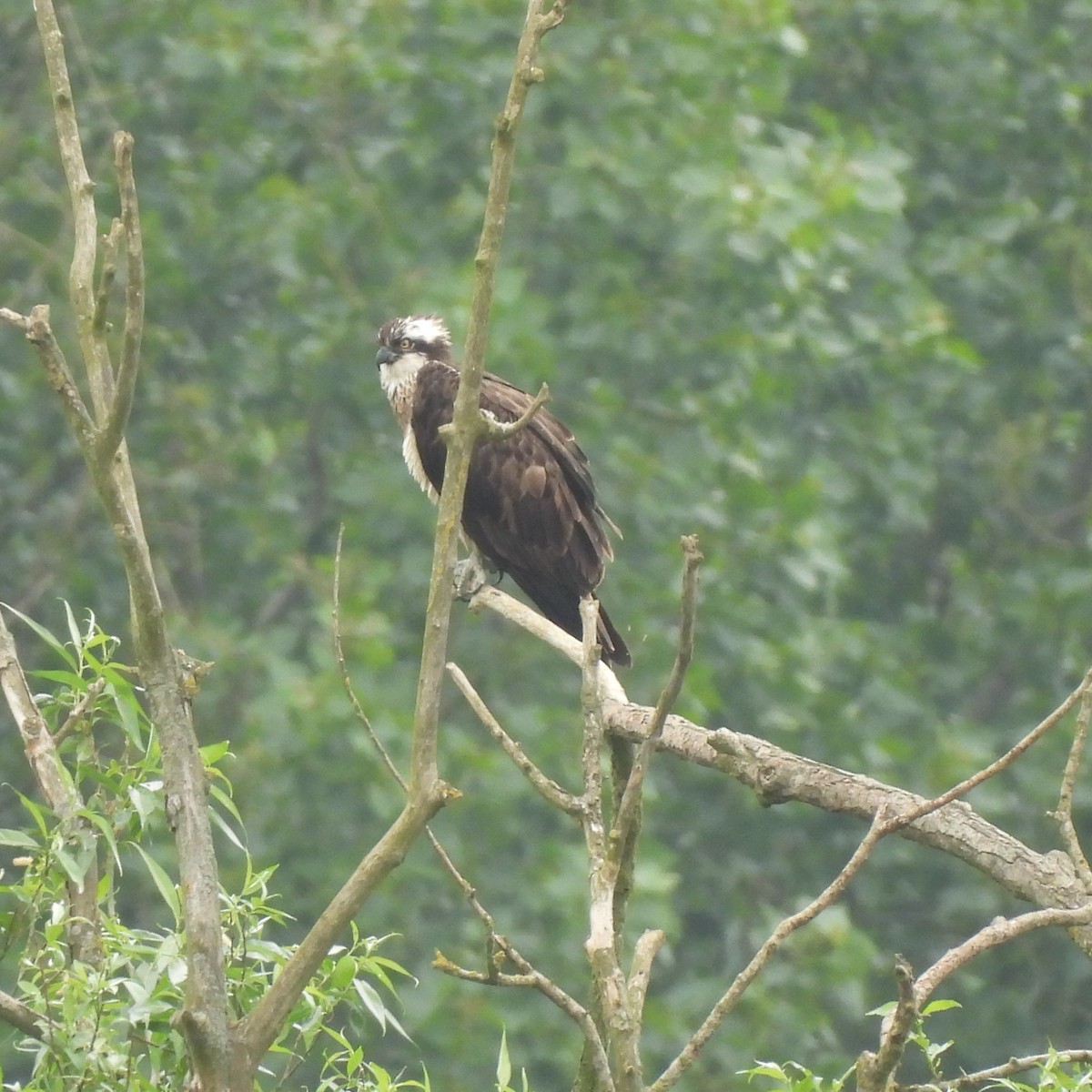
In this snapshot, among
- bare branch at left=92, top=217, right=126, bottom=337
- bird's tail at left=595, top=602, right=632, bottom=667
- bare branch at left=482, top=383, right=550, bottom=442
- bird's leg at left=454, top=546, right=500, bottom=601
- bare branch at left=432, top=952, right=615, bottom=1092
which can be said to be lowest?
A: bird's leg at left=454, top=546, right=500, bottom=601

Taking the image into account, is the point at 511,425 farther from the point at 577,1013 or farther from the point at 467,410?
the point at 577,1013

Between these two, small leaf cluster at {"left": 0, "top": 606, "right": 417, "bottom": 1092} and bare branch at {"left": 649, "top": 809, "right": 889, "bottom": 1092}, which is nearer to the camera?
bare branch at {"left": 649, "top": 809, "right": 889, "bottom": 1092}

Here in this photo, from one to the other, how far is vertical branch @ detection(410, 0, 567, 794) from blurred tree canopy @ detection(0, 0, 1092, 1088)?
7372mm

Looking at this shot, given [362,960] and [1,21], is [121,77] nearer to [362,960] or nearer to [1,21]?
[1,21]

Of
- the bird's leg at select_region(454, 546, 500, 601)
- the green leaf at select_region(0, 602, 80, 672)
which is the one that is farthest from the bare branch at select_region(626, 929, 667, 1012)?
the bird's leg at select_region(454, 546, 500, 601)

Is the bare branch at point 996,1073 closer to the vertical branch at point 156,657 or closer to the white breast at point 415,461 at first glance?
the vertical branch at point 156,657

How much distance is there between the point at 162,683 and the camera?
9.51 feet

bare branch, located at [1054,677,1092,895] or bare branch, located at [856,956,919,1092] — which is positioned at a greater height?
bare branch, located at [1054,677,1092,895]

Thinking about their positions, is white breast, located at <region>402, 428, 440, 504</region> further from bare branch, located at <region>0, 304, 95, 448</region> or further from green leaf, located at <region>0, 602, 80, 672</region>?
bare branch, located at <region>0, 304, 95, 448</region>

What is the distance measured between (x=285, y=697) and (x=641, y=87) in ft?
13.9

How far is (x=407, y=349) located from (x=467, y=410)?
4831 mm

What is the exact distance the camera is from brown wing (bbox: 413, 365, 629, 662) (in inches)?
273

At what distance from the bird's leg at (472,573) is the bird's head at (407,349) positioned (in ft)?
2.83

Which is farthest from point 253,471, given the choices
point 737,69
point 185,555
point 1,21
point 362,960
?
point 362,960
